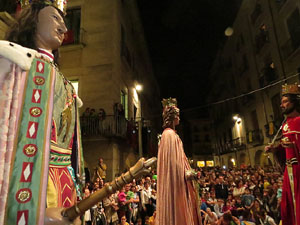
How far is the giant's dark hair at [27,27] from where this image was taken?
1.75 m

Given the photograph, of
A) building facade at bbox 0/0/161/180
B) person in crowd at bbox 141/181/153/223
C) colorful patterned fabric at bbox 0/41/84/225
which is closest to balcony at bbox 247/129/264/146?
building facade at bbox 0/0/161/180

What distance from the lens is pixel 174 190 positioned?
11.7 ft

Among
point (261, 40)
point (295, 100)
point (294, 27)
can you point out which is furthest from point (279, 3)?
point (295, 100)

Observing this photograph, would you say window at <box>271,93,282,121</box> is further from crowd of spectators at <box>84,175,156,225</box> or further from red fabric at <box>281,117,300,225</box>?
red fabric at <box>281,117,300,225</box>

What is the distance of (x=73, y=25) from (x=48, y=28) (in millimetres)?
14097

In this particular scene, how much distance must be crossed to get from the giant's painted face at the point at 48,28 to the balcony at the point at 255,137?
24.9 meters

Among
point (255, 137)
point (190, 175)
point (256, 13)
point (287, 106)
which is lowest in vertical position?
point (190, 175)

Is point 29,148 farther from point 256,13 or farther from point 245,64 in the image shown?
point 245,64

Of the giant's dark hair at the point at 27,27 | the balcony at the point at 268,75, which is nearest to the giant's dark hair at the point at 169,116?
the giant's dark hair at the point at 27,27

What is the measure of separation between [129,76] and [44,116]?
16.1m

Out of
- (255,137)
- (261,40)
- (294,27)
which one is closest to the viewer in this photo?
(294,27)

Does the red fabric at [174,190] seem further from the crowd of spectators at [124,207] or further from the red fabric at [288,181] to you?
the crowd of spectators at [124,207]

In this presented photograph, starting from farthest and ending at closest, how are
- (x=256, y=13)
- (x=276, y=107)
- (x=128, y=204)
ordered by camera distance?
(x=256, y=13), (x=276, y=107), (x=128, y=204)

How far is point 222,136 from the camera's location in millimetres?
40781
